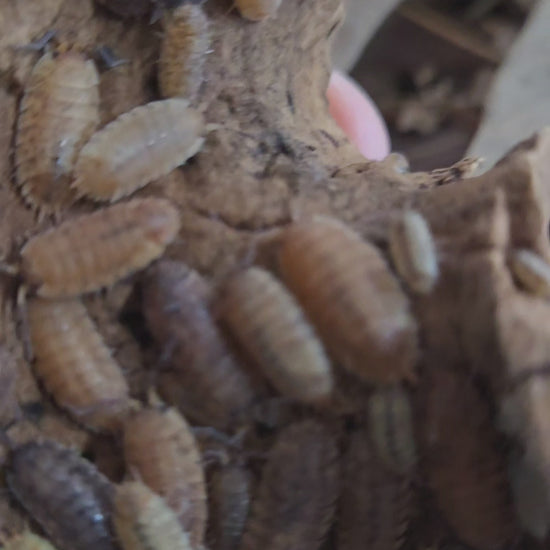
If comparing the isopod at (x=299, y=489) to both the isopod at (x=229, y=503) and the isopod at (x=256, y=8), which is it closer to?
the isopod at (x=229, y=503)

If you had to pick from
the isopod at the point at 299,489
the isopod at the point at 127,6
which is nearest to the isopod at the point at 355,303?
the isopod at the point at 299,489

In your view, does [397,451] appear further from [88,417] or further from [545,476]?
[88,417]

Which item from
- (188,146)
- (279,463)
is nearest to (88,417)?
(279,463)

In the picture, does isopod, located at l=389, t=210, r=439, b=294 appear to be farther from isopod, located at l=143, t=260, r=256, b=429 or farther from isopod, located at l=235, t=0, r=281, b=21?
isopod, located at l=235, t=0, r=281, b=21

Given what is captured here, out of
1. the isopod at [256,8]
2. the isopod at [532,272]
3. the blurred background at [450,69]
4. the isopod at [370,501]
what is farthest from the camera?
the blurred background at [450,69]

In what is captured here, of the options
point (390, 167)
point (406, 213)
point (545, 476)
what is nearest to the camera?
point (545, 476)

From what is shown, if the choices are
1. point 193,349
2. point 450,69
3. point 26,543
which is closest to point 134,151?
point 193,349

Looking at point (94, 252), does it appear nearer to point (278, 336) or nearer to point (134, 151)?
point (134, 151)
